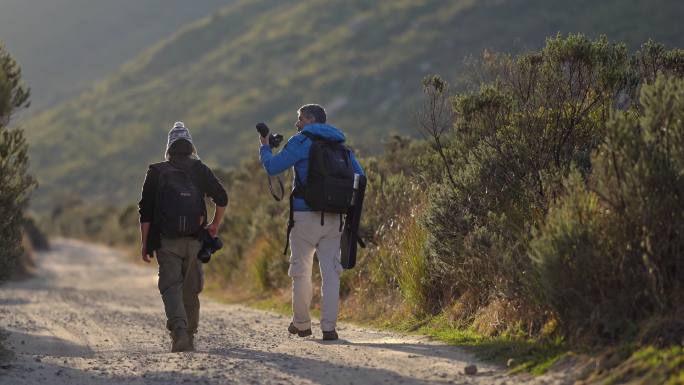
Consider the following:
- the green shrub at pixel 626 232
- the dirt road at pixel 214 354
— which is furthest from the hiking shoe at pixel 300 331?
the green shrub at pixel 626 232

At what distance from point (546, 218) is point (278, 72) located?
8969 centimetres

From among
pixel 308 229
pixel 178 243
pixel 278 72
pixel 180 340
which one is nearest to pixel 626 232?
pixel 308 229

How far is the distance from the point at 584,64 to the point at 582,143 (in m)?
0.76

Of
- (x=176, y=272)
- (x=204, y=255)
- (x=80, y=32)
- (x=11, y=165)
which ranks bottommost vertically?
(x=176, y=272)

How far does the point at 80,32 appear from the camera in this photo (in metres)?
182

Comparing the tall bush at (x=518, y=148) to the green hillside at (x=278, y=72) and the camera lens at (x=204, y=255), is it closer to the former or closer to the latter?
the camera lens at (x=204, y=255)

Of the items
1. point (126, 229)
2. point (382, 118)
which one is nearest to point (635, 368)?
point (126, 229)

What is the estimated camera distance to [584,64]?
384 inches

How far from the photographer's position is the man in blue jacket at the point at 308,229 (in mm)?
9312

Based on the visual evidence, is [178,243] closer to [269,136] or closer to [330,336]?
[269,136]

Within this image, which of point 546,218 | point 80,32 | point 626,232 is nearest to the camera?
point 626,232

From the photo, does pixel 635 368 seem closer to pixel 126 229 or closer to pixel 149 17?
pixel 126 229

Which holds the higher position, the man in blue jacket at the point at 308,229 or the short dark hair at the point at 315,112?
the short dark hair at the point at 315,112

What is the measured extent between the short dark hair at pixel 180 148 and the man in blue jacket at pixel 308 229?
27.2 inches
